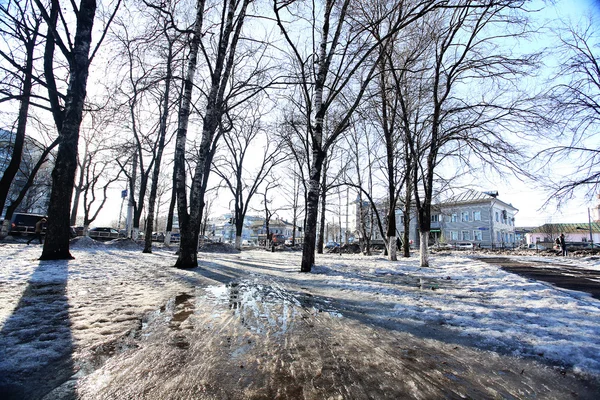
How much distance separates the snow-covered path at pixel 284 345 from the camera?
1848 millimetres

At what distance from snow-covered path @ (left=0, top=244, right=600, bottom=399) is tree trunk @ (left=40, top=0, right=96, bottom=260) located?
126 inches

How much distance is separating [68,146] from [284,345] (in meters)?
8.68

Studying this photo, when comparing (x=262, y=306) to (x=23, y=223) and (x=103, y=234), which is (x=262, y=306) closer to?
(x=23, y=223)

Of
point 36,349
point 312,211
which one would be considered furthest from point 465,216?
point 36,349

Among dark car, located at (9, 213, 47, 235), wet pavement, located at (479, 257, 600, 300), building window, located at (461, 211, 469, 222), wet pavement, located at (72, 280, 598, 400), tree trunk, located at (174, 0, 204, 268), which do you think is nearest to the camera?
wet pavement, located at (72, 280, 598, 400)

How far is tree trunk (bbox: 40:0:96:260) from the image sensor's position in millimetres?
7477

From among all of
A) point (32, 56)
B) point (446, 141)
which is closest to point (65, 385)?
point (446, 141)

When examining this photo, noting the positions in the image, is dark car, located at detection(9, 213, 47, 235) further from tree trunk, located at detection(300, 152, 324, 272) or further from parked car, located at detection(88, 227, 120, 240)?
tree trunk, located at detection(300, 152, 324, 272)

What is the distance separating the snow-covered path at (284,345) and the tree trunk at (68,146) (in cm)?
319

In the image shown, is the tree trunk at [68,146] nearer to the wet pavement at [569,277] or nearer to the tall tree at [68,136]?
the tall tree at [68,136]

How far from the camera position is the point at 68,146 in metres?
7.64

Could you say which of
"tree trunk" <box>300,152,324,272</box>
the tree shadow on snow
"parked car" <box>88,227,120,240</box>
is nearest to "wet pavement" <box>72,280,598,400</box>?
the tree shadow on snow

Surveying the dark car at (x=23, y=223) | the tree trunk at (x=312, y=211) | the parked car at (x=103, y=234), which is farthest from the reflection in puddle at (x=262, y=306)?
the parked car at (x=103, y=234)

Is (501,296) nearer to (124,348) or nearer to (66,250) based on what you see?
(124,348)
